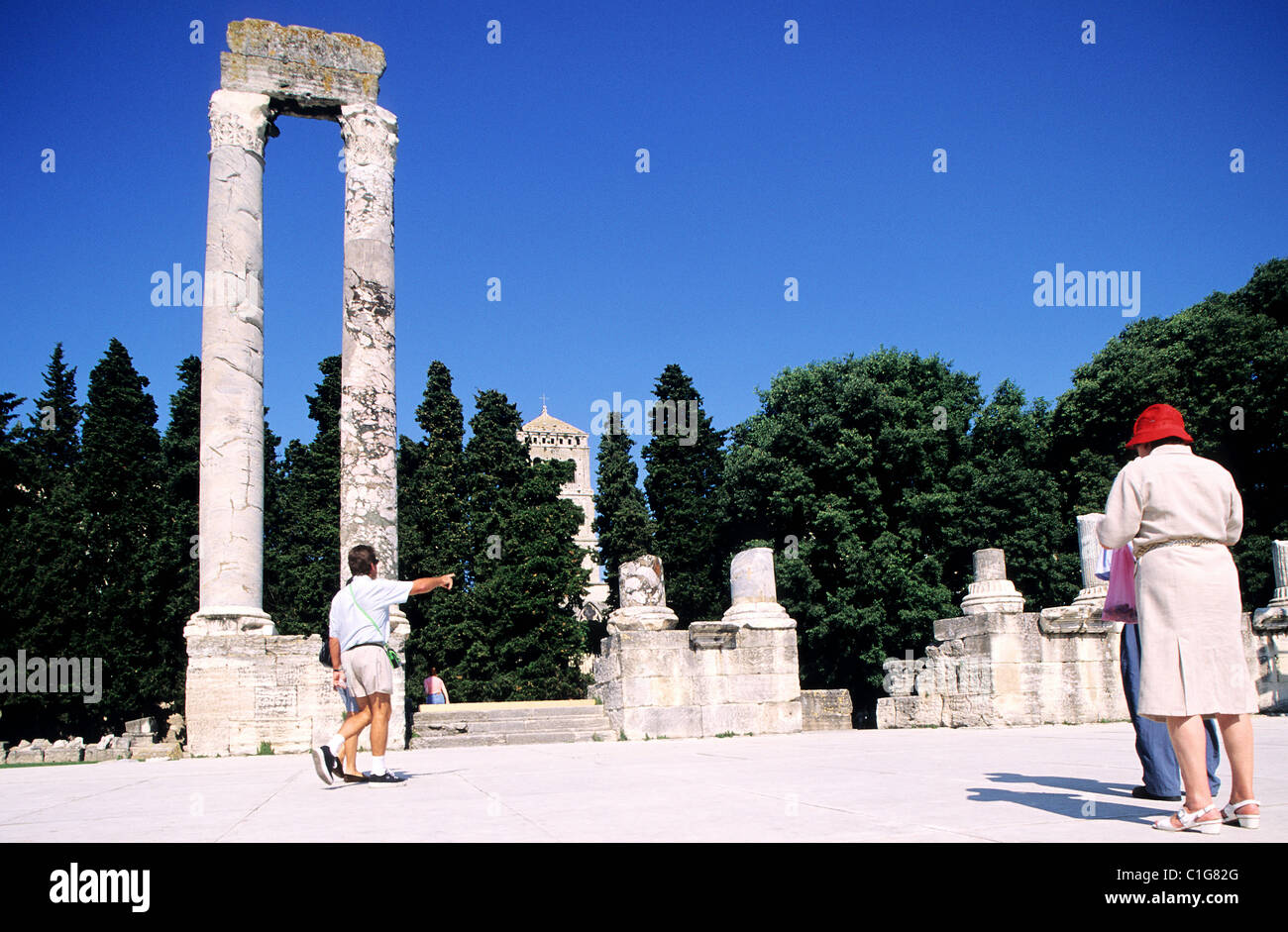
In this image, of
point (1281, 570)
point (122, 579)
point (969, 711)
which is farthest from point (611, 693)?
point (122, 579)

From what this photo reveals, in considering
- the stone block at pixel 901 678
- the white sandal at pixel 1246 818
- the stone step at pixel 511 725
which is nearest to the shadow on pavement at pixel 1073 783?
the white sandal at pixel 1246 818

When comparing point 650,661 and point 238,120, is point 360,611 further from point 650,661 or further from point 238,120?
point 238,120

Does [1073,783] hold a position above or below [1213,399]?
below

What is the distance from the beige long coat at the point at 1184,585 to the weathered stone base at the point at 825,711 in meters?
11.6

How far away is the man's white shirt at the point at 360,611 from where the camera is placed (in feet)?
24.1

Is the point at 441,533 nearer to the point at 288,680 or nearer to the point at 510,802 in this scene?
the point at 288,680

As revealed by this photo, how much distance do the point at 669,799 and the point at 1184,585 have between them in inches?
108

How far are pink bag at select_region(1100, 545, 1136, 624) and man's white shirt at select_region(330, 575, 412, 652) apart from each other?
15.2 feet

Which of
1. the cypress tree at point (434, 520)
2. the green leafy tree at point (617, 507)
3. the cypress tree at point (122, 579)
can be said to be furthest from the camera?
the green leafy tree at point (617, 507)

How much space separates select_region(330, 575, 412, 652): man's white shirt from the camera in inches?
289

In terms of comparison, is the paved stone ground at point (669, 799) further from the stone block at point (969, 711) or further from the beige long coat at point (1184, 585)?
the stone block at point (969, 711)

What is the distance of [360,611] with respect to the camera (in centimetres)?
736

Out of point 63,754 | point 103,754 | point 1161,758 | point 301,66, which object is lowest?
point 63,754
